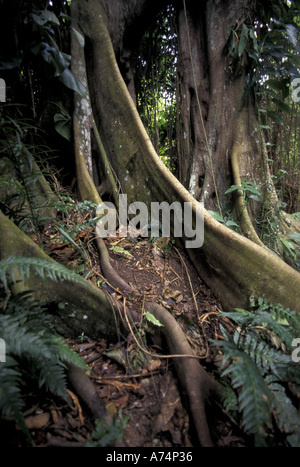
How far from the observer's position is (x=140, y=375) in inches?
52.2

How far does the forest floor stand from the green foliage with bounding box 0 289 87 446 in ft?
0.48

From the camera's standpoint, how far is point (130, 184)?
9.45 feet

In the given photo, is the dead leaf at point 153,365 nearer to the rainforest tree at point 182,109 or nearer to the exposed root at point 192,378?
the exposed root at point 192,378

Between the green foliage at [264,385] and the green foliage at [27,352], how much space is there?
0.74 metres

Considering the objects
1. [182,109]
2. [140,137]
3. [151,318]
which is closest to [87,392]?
[151,318]

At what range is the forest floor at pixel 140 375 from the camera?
1.03 meters

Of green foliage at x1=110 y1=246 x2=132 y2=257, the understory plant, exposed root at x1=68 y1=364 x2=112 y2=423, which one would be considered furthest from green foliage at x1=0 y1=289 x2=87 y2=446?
green foliage at x1=110 y1=246 x2=132 y2=257

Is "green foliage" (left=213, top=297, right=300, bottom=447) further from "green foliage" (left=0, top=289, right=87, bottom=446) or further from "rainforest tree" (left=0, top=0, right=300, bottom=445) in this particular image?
"rainforest tree" (left=0, top=0, right=300, bottom=445)

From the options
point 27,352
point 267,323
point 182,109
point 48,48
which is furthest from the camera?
point 182,109

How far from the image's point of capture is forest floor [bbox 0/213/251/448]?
103cm

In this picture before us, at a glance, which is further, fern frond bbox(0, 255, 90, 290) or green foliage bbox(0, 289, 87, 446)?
fern frond bbox(0, 255, 90, 290)

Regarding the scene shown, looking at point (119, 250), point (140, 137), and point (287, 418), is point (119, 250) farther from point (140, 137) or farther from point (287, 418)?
point (287, 418)

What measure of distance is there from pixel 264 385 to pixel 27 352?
1055 millimetres

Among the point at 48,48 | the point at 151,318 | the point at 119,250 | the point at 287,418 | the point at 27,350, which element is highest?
the point at 48,48
